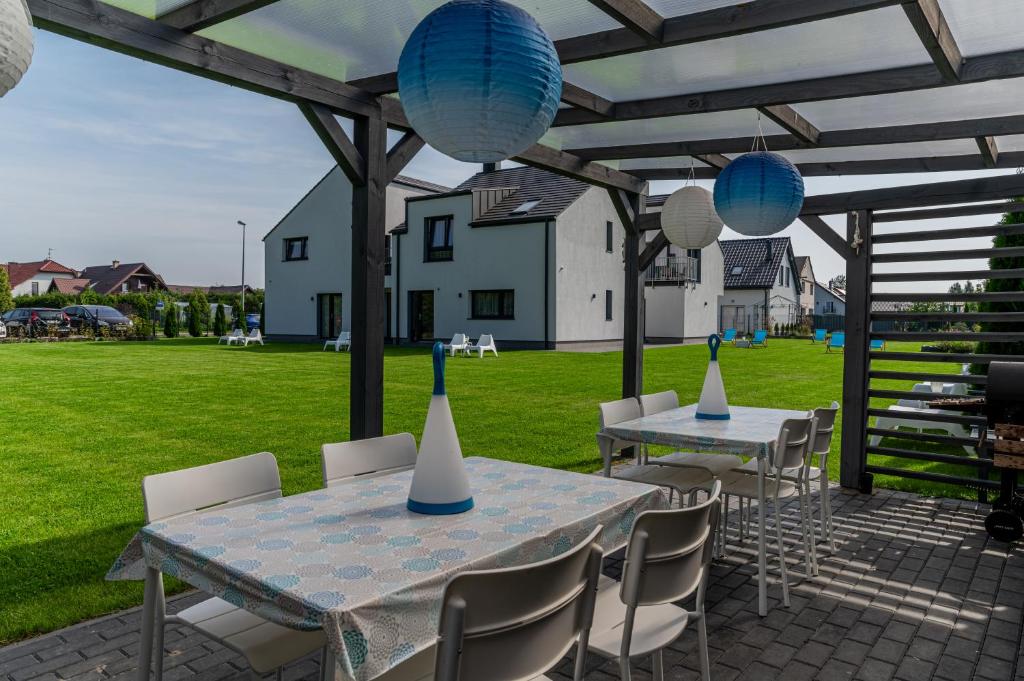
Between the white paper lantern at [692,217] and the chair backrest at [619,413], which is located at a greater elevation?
the white paper lantern at [692,217]

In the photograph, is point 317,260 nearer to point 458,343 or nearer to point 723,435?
point 458,343

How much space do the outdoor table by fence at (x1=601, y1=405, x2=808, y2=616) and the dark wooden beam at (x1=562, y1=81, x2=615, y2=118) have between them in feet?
7.79

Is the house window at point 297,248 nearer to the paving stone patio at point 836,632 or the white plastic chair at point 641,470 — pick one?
the white plastic chair at point 641,470

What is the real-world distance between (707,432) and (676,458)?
647 millimetres

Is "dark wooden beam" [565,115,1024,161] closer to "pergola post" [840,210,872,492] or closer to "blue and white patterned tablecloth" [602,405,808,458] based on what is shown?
"pergola post" [840,210,872,492]

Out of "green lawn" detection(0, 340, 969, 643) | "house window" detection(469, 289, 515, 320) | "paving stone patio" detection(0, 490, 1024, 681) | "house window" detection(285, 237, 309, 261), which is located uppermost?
"house window" detection(285, 237, 309, 261)

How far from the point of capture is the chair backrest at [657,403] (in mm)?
5207

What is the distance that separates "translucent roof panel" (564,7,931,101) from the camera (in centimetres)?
384

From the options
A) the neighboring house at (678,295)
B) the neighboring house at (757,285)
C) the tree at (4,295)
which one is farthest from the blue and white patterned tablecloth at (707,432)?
the tree at (4,295)

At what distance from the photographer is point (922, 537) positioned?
5062 millimetres

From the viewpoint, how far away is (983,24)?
3.68 metres

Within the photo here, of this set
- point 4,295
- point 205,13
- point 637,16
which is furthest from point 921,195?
point 4,295

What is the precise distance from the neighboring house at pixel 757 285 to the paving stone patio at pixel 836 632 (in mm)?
36355

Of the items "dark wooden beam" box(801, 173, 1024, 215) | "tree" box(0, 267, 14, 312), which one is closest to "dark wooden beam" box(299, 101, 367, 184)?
"dark wooden beam" box(801, 173, 1024, 215)
